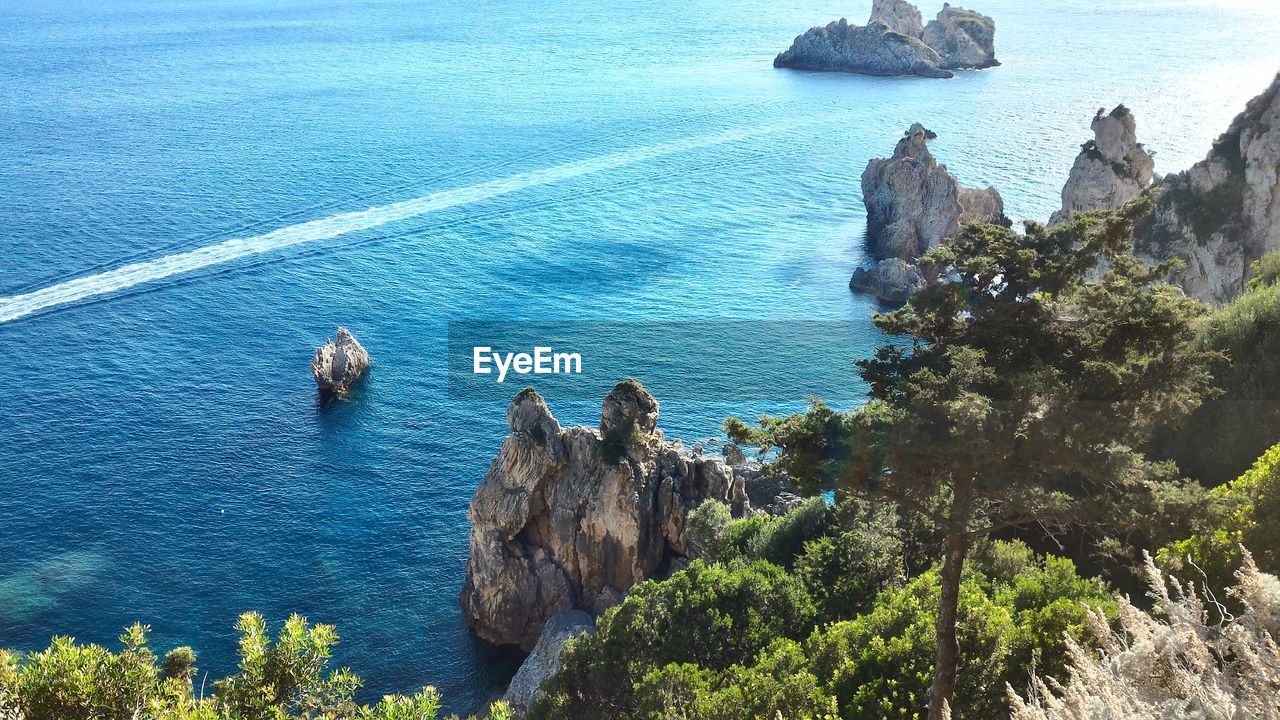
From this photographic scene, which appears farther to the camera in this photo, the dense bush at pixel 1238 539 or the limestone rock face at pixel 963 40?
the limestone rock face at pixel 963 40

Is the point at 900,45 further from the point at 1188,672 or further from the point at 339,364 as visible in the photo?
the point at 1188,672

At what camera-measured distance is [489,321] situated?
94.9 meters

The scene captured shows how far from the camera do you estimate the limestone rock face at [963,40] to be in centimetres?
19025

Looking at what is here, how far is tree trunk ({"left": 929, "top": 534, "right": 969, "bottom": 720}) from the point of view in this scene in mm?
A: 24984

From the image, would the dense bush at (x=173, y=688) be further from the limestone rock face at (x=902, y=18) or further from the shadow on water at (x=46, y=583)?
the limestone rock face at (x=902, y=18)

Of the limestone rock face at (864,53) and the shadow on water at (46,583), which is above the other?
the limestone rock face at (864,53)

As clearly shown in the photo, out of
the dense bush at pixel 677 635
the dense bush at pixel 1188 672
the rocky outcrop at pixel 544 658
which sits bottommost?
the rocky outcrop at pixel 544 658

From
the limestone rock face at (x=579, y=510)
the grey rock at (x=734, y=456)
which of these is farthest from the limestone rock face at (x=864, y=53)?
the limestone rock face at (x=579, y=510)

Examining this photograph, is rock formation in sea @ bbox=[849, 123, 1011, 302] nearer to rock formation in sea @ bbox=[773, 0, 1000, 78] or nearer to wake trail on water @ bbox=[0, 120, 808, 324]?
wake trail on water @ bbox=[0, 120, 808, 324]

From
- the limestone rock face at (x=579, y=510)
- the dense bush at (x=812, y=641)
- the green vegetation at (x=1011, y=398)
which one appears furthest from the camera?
the limestone rock face at (x=579, y=510)

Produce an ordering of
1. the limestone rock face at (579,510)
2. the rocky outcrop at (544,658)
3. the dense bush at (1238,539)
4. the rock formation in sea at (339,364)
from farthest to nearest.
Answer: the rock formation in sea at (339,364) < the limestone rock face at (579,510) < the rocky outcrop at (544,658) < the dense bush at (1238,539)

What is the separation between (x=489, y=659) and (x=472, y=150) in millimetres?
97610

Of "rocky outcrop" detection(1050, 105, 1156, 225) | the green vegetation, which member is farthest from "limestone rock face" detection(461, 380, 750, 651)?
"rocky outcrop" detection(1050, 105, 1156, 225)

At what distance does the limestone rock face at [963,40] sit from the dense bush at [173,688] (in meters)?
188
